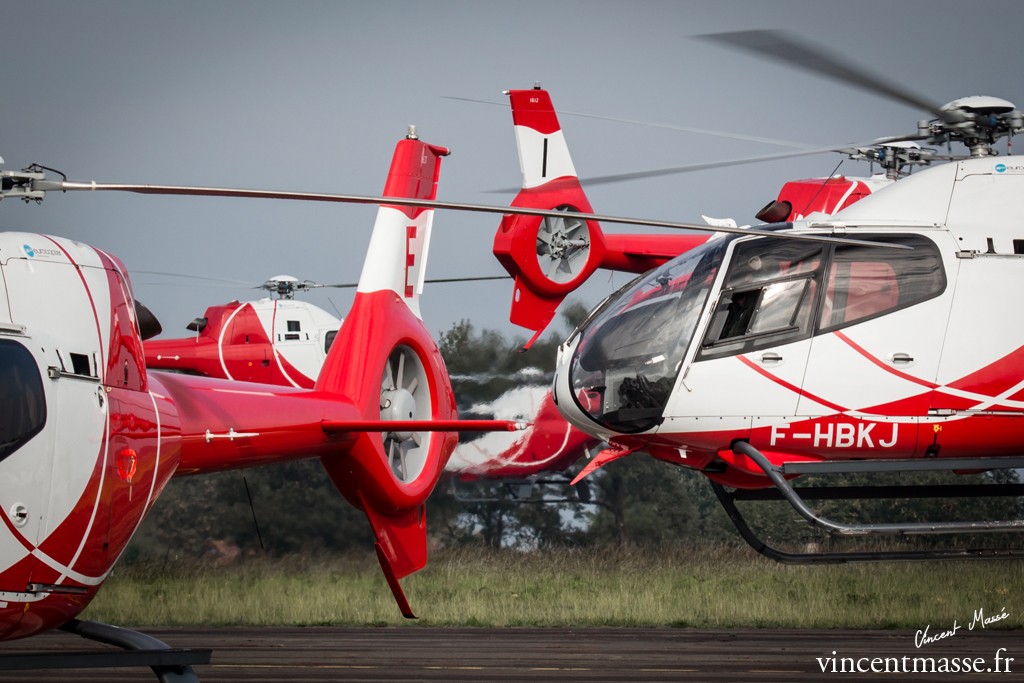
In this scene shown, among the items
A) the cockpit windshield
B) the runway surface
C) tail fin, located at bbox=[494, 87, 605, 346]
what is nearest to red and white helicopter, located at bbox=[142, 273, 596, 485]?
tail fin, located at bbox=[494, 87, 605, 346]

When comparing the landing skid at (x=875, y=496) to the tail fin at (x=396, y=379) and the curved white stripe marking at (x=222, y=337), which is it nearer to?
the tail fin at (x=396, y=379)

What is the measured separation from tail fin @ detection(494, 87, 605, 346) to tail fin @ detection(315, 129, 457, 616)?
8.78ft

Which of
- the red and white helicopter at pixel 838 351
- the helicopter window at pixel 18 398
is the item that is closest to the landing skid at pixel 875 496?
the red and white helicopter at pixel 838 351

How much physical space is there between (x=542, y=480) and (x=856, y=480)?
306 inches

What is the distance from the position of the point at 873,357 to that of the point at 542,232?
23.0ft

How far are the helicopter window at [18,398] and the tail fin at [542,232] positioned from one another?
29.6 feet

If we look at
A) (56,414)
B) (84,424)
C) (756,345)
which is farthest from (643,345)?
(56,414)

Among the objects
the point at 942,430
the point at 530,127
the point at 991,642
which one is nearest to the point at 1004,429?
the point at 942,430

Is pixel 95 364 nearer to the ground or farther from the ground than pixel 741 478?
farther from the ground

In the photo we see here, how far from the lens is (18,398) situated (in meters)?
5.95

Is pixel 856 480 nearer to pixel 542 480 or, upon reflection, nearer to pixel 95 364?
pixel 542 480

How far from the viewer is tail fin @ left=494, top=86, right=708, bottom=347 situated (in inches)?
590

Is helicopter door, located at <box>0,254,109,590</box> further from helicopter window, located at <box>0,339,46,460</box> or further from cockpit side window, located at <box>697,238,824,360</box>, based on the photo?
cockpit side window, located at <box>697,238,824,360</box>

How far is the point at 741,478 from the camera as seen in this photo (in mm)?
9219
